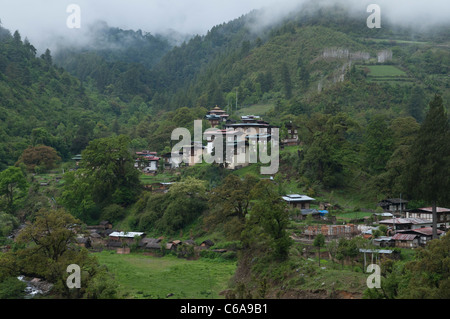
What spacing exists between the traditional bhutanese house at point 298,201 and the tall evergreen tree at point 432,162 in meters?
8.89

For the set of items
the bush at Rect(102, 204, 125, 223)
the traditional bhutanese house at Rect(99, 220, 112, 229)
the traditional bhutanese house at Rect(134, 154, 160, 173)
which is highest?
the traditional bhutanese house at Rect(134, 154, 160, 173)

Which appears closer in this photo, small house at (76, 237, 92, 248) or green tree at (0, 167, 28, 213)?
small house at (76, 237, 92, 248)

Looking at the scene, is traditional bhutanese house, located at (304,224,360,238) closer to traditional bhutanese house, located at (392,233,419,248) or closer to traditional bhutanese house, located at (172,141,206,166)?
traditional bhutanese house, located at (392,233,419,248)

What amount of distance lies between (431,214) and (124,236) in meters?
20.4

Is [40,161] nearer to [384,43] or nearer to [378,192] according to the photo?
[378,192]

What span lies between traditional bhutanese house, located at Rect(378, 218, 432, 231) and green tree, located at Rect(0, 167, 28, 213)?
29.3m

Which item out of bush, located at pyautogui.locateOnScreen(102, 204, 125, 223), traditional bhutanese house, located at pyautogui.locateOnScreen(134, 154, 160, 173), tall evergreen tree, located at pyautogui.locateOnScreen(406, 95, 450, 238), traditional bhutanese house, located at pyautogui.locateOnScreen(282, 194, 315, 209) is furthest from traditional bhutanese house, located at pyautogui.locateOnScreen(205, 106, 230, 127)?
tall evergreen tree, located at pyautogui.locateOnScreen(406, 95, 450, 238)

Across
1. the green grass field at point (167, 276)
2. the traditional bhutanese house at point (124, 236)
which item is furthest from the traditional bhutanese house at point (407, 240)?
the traditional bhutanese house at point (124, 236)

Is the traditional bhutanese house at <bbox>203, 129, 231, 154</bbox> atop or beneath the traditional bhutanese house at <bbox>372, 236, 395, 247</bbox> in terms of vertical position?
atop

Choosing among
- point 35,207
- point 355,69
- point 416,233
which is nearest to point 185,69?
point 355,69

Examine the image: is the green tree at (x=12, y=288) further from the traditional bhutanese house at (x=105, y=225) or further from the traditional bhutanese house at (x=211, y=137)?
the traditional bhutanese house at (x=211, y=137)

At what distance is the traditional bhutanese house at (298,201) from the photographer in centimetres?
3591

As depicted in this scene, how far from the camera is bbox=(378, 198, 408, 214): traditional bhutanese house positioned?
34.7m
